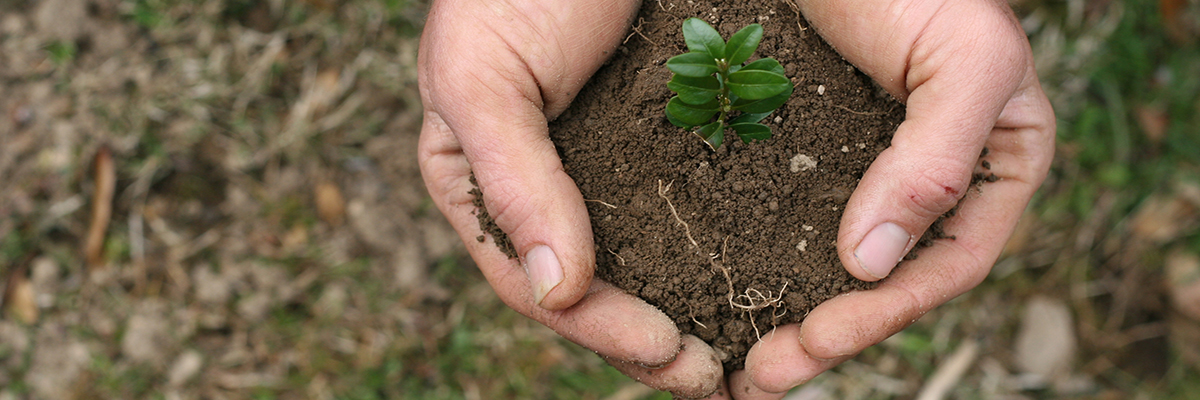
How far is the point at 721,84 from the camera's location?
1.91m

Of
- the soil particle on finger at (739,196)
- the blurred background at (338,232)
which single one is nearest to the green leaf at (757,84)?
the soil particle on finger at (739,196)

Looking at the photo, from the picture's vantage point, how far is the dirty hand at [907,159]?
1.92m

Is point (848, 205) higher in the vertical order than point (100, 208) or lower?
higher

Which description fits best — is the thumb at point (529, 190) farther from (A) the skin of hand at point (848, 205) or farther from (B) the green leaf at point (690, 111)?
(B) the green leaf at point (690, 111)

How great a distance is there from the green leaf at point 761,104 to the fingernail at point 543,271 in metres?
0.61

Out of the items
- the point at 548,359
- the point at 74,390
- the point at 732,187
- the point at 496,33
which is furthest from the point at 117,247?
the point at 732,187

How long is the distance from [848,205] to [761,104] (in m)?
0.36

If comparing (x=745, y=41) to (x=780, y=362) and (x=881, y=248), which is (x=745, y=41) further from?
(x=780, y=362)

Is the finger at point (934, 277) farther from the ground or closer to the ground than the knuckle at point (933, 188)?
closer to the ground

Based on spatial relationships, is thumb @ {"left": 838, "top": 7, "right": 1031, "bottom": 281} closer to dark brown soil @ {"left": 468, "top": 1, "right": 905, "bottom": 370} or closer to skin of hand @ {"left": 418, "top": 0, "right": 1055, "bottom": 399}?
skin of hand @ {"left": 418, "top": 0, "right": 1055, "bottom": 399}

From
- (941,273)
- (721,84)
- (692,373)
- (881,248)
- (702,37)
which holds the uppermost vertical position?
(702,37)

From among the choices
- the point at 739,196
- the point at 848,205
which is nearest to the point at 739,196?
the point at 739,196

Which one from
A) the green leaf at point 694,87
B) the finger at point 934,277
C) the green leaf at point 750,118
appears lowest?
the finger at point 934,277

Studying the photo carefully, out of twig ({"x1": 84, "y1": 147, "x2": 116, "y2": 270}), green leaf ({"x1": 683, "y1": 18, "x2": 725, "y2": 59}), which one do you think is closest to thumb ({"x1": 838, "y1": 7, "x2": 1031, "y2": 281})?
green leaf ({"x1": 683, "y1": 18, "x2": 725, "y2": 59})
